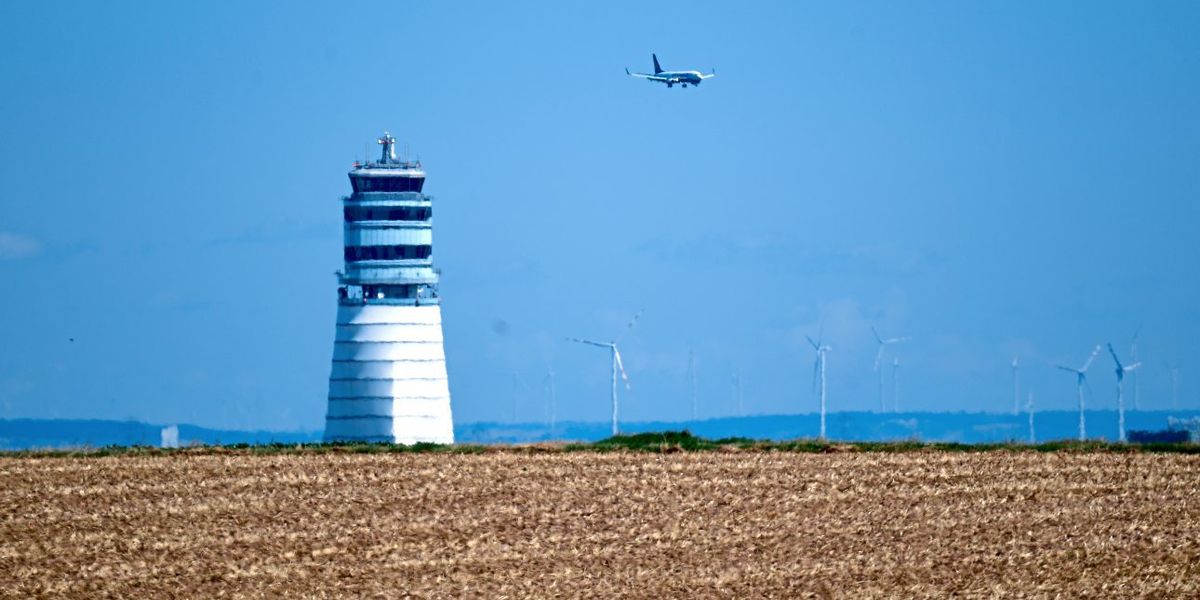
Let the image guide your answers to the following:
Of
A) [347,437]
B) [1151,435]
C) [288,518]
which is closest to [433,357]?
[347,437]

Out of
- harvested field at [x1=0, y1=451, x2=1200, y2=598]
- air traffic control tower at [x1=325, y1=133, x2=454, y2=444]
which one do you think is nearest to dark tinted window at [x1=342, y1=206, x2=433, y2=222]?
air traffic control tower at [x1=325, y1=133, x2=454, y2=444]

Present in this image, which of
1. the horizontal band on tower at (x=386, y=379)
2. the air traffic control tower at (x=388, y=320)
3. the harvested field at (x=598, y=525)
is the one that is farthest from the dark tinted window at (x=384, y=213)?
the harvested field at (x=598, y=525)

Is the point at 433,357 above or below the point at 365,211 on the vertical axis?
below

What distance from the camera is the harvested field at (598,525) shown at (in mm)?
46219

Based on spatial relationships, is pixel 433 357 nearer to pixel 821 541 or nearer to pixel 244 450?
pixel 244 450

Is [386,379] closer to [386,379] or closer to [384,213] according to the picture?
[386,379]

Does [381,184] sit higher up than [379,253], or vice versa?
[381,184]

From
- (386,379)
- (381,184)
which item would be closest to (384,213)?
(381,184)

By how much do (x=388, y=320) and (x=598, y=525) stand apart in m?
100

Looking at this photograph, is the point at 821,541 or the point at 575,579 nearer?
the point at 575,579

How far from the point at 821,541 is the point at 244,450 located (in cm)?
2213

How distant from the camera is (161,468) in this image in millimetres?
60062

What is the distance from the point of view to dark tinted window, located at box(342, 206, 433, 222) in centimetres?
15300

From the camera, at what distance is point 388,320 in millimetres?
151250
